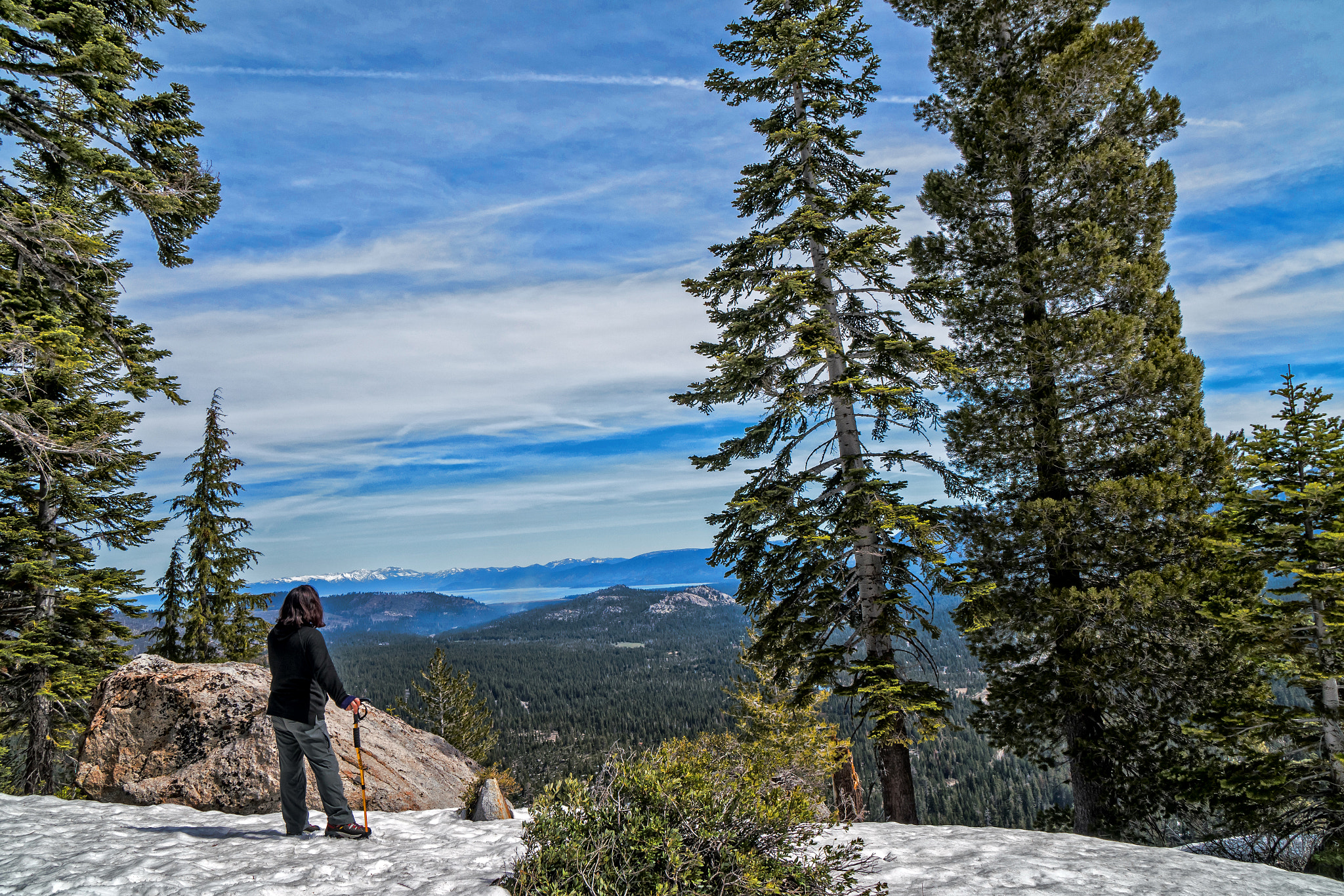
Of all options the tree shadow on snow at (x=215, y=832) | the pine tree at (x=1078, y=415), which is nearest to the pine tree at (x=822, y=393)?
the pine tree at (x=1078, y=415)

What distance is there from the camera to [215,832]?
6.64 m

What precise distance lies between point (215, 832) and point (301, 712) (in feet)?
5.42

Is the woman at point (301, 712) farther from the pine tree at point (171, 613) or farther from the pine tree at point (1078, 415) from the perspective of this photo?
the pine tree at point (171, 613)

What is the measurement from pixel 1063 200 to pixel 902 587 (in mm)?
8437

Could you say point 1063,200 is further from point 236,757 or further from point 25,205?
point 25,205

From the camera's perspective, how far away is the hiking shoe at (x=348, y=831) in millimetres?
6711

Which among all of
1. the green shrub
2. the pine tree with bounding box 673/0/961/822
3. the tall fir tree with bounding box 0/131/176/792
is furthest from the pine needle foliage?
the tall fir tree with bounding box 0/131/176/792

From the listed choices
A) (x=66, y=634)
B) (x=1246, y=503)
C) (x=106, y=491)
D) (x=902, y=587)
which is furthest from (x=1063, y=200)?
(x=66, y=634)

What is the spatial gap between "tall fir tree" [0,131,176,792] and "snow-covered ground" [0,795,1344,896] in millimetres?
6899

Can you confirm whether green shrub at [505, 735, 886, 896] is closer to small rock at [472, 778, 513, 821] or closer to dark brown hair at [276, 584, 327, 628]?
dark brown hair at [276, 584, 327, 628]

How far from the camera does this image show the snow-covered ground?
4992 mm

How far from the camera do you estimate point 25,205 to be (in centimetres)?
1005

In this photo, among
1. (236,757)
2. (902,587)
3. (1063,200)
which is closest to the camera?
(236,757)

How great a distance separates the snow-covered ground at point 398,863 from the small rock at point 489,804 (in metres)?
1.32
